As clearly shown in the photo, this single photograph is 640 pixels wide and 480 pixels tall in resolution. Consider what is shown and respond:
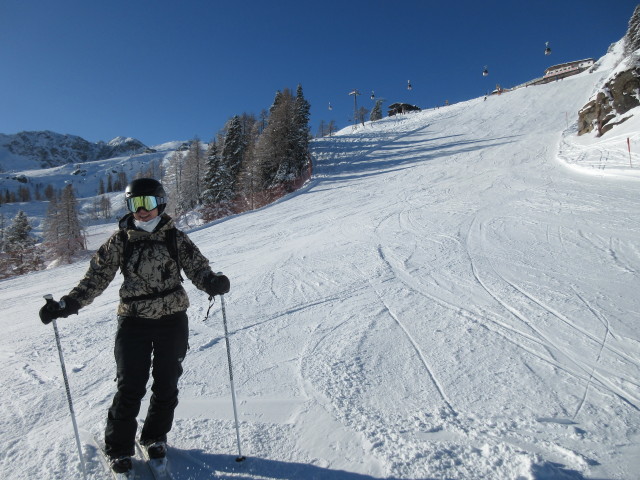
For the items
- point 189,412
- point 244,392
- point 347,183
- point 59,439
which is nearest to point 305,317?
point 244,392

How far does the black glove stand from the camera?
2.44m

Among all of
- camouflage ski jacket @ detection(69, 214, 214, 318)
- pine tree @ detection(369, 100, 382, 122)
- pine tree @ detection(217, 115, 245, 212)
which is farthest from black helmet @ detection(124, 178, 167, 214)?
pine tree @ detection(369, 100, 382, 122)

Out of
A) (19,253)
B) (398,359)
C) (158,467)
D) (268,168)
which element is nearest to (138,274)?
(158,467)

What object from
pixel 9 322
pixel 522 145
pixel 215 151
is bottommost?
pixel 9 322

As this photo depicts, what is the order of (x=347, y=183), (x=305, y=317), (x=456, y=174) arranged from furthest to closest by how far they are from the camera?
(x=347, y=183) → (x=456, y=174) → (x=305, y=317)

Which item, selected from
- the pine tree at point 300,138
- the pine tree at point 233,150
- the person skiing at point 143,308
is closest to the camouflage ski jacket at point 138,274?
the person skiing at point 143,308

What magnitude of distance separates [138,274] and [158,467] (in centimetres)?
128

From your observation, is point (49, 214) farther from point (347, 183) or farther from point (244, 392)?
point (244, 392)

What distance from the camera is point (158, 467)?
7.64ft

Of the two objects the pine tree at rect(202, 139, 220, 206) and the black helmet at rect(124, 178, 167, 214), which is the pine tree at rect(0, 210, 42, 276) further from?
the black helmet at rect(124, 178, 167, 214)

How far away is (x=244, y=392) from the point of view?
319 cm

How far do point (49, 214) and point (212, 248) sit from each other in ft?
108

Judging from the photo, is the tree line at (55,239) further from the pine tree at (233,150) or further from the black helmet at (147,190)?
the black helmet at (147,190)

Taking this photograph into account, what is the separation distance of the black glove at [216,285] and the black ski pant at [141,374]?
0.95 ft
